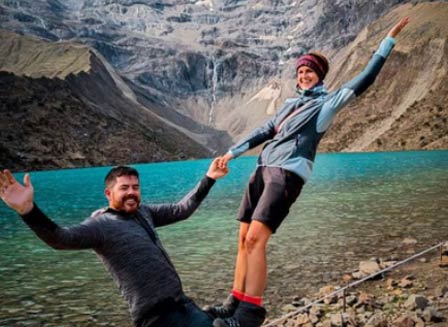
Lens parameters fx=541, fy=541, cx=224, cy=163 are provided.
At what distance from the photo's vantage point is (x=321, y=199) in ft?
144

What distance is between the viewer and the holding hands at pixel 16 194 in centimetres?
480

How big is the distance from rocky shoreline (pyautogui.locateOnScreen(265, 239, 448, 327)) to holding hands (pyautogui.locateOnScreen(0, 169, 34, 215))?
612cm

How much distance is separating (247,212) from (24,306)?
39.1 feet

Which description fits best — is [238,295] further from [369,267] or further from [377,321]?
[369,267]

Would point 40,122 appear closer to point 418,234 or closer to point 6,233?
point 6,233

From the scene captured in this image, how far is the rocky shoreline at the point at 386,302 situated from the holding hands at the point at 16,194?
612cm

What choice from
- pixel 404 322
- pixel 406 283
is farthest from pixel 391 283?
pixel 404 322

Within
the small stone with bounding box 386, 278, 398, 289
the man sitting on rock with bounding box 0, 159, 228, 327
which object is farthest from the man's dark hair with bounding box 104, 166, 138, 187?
the small stone with bounding box 386, 278, 398, 289

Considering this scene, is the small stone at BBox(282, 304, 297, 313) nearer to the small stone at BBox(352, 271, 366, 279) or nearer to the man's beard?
the small stone at BBox(352, 271, 366, 279)

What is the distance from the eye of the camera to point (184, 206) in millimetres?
6820

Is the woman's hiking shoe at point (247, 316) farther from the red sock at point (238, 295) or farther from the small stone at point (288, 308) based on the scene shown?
the small stone at point (288, 308)

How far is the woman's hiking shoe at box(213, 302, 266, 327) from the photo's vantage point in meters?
5.83

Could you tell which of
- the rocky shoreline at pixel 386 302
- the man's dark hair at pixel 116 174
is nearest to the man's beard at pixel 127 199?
the man's dark hair at pixel 116 174

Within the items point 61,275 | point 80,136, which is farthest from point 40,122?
point 61,275
